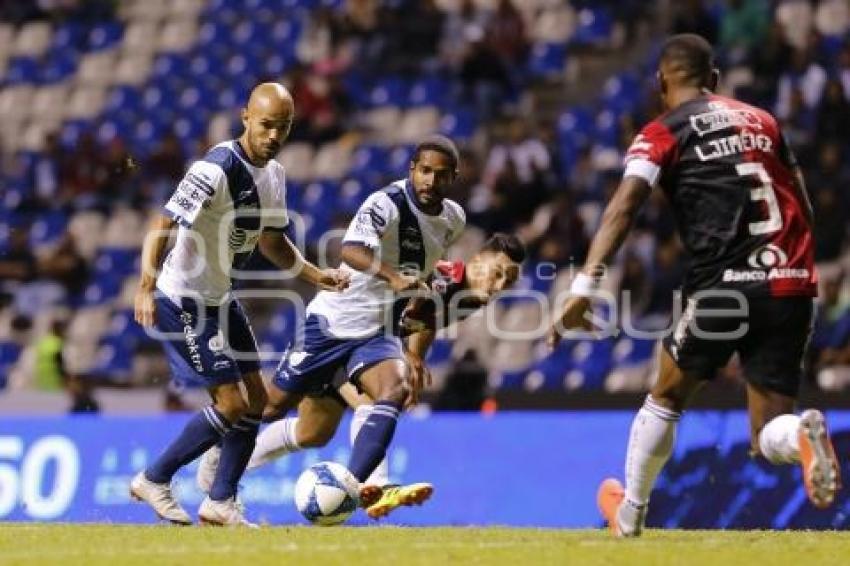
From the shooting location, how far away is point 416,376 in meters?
11.4

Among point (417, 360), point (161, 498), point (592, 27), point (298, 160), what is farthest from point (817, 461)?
point (298, 160)

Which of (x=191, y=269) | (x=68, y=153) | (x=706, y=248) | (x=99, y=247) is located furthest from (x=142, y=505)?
(x=68, y=153)

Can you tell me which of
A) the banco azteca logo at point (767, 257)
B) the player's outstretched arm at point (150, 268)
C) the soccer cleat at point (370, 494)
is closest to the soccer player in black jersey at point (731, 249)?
the banco azteca logo at point (767, 257)

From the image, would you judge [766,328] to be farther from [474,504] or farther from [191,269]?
[474,504]

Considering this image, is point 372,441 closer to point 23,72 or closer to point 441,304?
point 441,304

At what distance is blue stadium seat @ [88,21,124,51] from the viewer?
28531 millimetres

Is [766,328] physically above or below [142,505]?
above

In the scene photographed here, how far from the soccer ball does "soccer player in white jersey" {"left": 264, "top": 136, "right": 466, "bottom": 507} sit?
0.18m

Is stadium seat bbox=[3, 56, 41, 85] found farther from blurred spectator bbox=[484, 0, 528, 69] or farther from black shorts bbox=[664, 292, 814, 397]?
black shorts bbox=[664, 292, 814, 397]

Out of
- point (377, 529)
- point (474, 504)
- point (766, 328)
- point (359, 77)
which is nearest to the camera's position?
point (766, 328)

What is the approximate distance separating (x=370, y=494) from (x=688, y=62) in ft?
9.87

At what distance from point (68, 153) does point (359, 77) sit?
4233mm

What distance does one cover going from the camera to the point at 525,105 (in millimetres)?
23281

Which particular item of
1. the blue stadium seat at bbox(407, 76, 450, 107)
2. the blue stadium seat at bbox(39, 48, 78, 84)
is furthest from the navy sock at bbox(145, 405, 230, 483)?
the blue stadium seat at bbox(39, 48, 78, 84)
